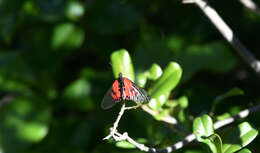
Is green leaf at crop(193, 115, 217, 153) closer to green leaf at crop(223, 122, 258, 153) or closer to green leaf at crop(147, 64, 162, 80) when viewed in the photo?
green leaf at crop(223, 122, 258, 153)

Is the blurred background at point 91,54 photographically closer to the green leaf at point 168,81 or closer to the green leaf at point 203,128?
the green leaf at point 168,81

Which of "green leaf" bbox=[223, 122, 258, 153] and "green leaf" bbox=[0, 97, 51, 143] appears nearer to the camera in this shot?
"green leaf" bbox=[223, 122, 258, 153]

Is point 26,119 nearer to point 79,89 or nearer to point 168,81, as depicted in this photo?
point 79,89

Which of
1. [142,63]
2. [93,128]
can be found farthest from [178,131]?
[93,128]

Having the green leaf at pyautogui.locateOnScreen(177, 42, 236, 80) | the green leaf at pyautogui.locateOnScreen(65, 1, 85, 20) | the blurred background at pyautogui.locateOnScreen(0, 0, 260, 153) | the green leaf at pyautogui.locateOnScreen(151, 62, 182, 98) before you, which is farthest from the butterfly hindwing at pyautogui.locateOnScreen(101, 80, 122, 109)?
the green leaf at pyautogui.locateOnScreen(65, 1, 85, 20)

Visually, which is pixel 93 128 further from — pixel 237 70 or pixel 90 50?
pixel 237 70

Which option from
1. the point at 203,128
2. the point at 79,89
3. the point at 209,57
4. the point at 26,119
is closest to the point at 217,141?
the point at 203,128
